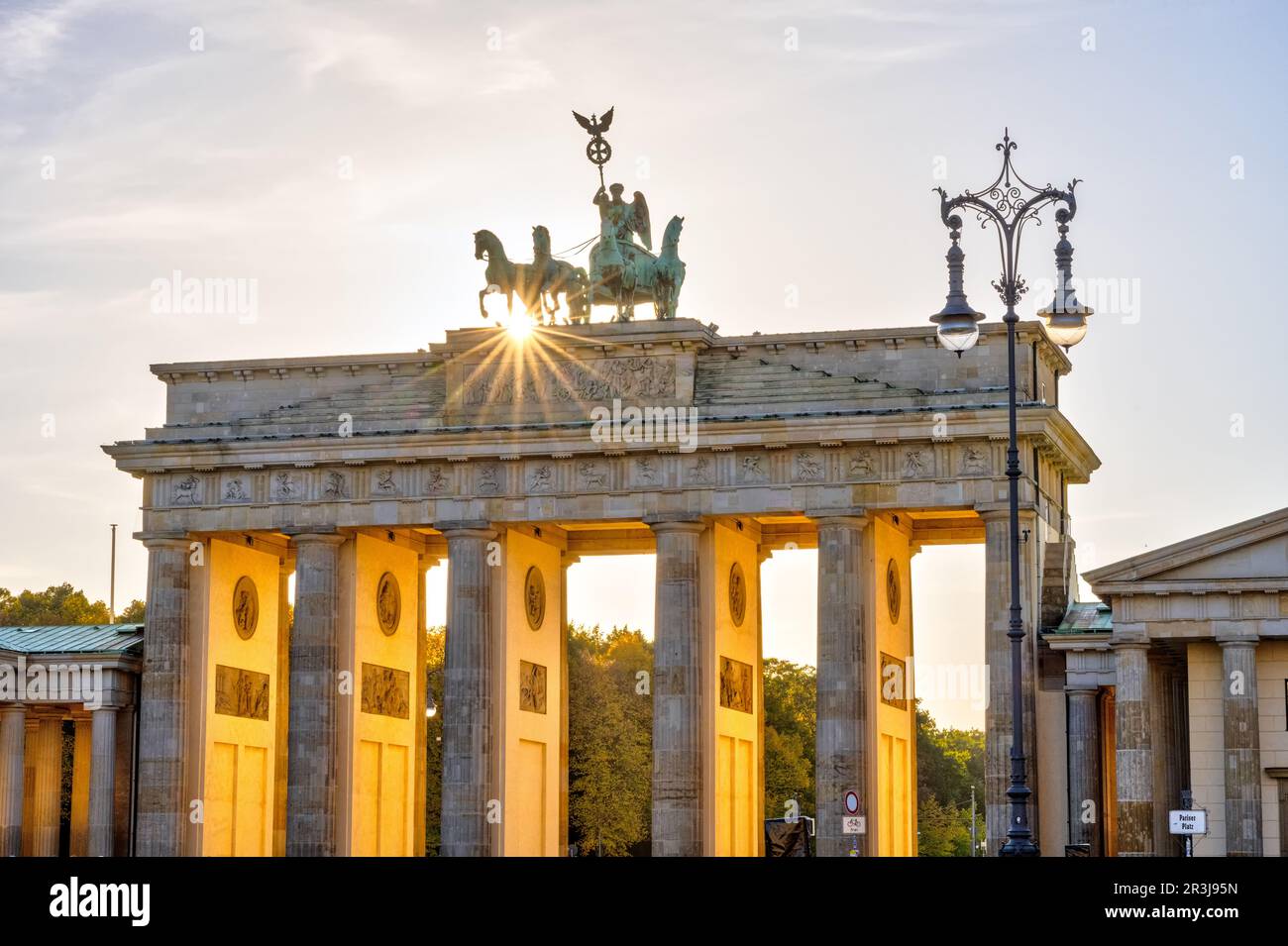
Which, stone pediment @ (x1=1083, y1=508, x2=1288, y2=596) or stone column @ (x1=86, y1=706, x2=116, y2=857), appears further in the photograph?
stone column @ (x1=86, y1=706, x2=116, y2=857)

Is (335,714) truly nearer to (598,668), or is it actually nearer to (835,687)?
(835,687)

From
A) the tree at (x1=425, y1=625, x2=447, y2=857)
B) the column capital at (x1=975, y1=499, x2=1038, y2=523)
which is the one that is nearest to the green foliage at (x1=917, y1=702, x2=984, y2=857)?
the tree at (x1=425, y1=625, x2=447, y2=857)

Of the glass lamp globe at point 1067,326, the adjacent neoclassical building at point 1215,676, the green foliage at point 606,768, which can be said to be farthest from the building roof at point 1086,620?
the green foliage at point 606,768

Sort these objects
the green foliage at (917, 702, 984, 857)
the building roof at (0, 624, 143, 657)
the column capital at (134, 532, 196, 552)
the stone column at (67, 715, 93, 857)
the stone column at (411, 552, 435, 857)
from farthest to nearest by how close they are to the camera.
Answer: the green foliage at (917, 702, 984, 857)
the stone column at (411, 552, 435, 857)
the stone column at (67, 715, 93, 857)
the building roof at (0, 624, 143, 657)
the column capital at (134, 532, 196, 552)

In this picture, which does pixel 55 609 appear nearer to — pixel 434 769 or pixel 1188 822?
pixel 434 769

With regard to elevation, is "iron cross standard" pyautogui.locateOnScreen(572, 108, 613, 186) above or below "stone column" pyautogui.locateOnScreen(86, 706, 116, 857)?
above

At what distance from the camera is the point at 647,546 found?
72.7 meters

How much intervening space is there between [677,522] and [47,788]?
2224 cm

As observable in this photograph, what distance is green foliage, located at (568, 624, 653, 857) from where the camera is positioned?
10231 centimetres

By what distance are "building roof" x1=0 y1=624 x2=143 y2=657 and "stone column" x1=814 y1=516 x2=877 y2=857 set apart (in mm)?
20344

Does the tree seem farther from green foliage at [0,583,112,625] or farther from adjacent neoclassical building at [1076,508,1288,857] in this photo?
adjacent neoclassical building at [1076,508,1288,857]

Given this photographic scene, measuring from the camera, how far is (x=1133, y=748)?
54.9 meters
